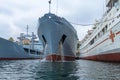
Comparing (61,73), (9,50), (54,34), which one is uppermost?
(54,34)

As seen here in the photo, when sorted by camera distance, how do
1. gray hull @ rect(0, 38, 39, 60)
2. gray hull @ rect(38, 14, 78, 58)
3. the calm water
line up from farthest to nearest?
gray hull @ rect(0, 38, 39, 60) → gray hull @ rect(38, 14, 78, 58) → the calm water

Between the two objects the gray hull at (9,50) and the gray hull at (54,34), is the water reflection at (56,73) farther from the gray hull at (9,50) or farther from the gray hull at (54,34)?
the gray hull at (9,50)

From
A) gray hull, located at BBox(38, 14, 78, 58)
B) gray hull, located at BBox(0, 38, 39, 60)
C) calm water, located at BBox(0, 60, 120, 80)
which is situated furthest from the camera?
gray hull, located at BBox(0, 38, 39, 60)

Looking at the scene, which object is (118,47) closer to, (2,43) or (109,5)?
(109,5)

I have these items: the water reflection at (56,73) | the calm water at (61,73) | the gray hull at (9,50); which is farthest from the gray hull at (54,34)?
the gray hull at (9,50)

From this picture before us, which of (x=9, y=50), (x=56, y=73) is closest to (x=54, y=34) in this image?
(x=56, y=73)

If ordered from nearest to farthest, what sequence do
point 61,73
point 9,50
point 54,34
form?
point 61,73
point 54,34
point 9,50

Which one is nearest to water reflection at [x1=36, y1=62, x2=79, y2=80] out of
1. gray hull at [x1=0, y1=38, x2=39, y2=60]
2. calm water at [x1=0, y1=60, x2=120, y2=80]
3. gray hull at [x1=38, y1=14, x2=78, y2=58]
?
calm water at [x1=0, y1=60, x2=120, y2=80]

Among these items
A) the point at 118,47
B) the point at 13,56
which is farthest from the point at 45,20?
the point at 13,56

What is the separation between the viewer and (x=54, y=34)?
3167 cm

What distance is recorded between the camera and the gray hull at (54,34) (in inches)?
1239

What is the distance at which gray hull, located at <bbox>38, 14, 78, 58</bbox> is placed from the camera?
31.5 meters

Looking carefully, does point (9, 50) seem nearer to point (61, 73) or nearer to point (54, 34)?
point (54, 34)

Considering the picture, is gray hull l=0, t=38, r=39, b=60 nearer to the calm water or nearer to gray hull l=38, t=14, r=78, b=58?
gray hull l=38, t=14, r=78, b=58
